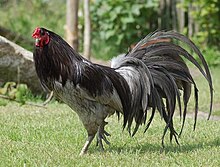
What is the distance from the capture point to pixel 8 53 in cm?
960

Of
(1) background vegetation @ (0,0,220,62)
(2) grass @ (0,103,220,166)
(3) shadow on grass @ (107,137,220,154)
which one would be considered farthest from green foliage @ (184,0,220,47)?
(3) shadow on grass @ (107,137,220,154)

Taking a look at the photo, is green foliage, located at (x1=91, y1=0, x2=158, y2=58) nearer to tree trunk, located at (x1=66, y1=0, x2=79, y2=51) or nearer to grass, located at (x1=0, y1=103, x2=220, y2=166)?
tree trunk, located at (x1=66, y1=0, x2=79, y2=51)

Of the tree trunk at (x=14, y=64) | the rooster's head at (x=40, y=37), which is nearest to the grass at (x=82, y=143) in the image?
the rooster's head at (x=40, y=37)

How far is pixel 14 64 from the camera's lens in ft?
32.0

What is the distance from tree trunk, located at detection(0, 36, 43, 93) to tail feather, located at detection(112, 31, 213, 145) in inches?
151

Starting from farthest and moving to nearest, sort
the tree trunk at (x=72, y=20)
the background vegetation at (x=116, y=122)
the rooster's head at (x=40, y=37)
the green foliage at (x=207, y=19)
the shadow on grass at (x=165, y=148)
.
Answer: the green foliage at (x=207, y=19) < the tree trunk at (x=72, y=20) < the shadow on grass at (x=165, y=148) < the background vegetation at (x=116, y=122) < the rooster's head at (x=40, y=37)

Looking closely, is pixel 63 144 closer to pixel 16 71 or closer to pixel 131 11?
pixel 16 71

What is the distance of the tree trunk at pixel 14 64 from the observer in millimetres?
9571

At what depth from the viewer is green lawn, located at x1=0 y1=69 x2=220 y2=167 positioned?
5492 mm

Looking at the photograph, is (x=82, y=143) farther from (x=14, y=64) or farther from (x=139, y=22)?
(x=139, y=22)

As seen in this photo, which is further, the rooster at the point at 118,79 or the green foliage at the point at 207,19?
the green foliage at the point at 207,19

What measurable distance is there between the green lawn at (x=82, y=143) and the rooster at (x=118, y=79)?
0.26 m

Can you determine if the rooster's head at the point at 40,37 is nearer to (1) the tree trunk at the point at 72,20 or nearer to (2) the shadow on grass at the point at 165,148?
(2) the shadow on grass at the point at 165,148

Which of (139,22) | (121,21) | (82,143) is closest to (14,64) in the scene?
(82,143)
